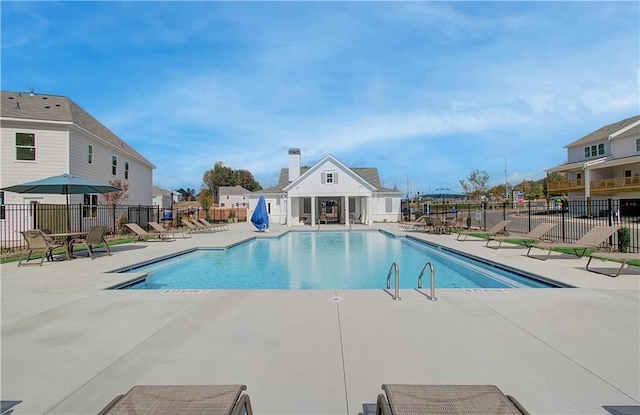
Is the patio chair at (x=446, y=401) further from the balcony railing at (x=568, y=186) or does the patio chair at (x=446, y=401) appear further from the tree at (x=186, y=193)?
the tree at (x=186, y=193)

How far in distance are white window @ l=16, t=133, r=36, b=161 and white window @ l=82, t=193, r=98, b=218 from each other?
3.01 meters

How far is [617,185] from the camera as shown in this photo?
30.5 meters

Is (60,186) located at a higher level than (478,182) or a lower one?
lower

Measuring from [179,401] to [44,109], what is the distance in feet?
71.1

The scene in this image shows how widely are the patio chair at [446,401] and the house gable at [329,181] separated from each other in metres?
26.2

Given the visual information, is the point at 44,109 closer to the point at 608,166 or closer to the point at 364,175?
the point at 364,175

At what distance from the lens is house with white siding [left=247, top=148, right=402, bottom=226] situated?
28297mm

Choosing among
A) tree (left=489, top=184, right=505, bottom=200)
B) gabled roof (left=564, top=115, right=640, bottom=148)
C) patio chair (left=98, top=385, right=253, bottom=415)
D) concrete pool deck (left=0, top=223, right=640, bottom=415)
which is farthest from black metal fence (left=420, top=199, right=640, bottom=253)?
tree (left=489, top=184, right=505, bottom=200)

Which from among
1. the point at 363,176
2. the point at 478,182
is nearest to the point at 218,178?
the point at 363,176

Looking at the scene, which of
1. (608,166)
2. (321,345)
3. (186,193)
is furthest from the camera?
(186,193)

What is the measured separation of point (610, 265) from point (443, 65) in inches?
484

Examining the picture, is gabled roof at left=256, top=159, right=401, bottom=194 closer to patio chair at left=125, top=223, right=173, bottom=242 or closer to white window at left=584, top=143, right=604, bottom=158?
patio chair at left=125, top=223, right=173, bottom=242

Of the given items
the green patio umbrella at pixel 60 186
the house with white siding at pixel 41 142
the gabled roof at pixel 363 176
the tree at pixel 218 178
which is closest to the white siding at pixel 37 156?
the house with white siding at pixel 41 142

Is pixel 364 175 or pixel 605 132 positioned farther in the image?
pixel 364 175
